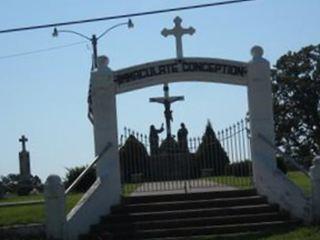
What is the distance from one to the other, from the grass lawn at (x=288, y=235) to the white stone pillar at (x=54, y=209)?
3.01 m

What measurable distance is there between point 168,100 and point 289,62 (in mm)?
37854

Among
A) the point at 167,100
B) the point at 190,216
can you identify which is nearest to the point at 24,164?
the point at 167,100

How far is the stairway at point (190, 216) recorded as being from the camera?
714 inches

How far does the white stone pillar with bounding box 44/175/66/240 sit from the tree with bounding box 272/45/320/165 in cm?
5034

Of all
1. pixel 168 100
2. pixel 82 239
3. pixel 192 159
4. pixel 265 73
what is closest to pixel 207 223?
pixel 82 239

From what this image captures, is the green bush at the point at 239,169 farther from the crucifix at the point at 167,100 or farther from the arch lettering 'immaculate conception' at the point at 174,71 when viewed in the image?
the crucifix at the point at 167,100

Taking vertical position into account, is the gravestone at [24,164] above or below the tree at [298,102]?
below

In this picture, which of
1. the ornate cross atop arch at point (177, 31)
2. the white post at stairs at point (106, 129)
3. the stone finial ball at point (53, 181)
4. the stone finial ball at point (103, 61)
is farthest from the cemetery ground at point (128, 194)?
→ the ornate cross atop arch at point (177, 31)

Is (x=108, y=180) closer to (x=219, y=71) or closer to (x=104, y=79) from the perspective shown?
(x=104, y=79)

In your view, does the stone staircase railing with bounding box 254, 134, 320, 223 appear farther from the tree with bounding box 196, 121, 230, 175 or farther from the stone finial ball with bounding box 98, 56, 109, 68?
the stone finial ball with bounding box 98, 56, 109, 68

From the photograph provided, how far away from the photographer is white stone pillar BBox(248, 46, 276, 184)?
819 inches

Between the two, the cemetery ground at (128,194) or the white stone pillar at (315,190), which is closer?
the cemetery ground at (128,194)

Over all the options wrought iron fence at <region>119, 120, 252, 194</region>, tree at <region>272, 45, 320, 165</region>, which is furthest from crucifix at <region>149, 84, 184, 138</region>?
tree at <region>272, 45, 320, 165</region>

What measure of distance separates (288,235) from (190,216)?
2.88 meters
